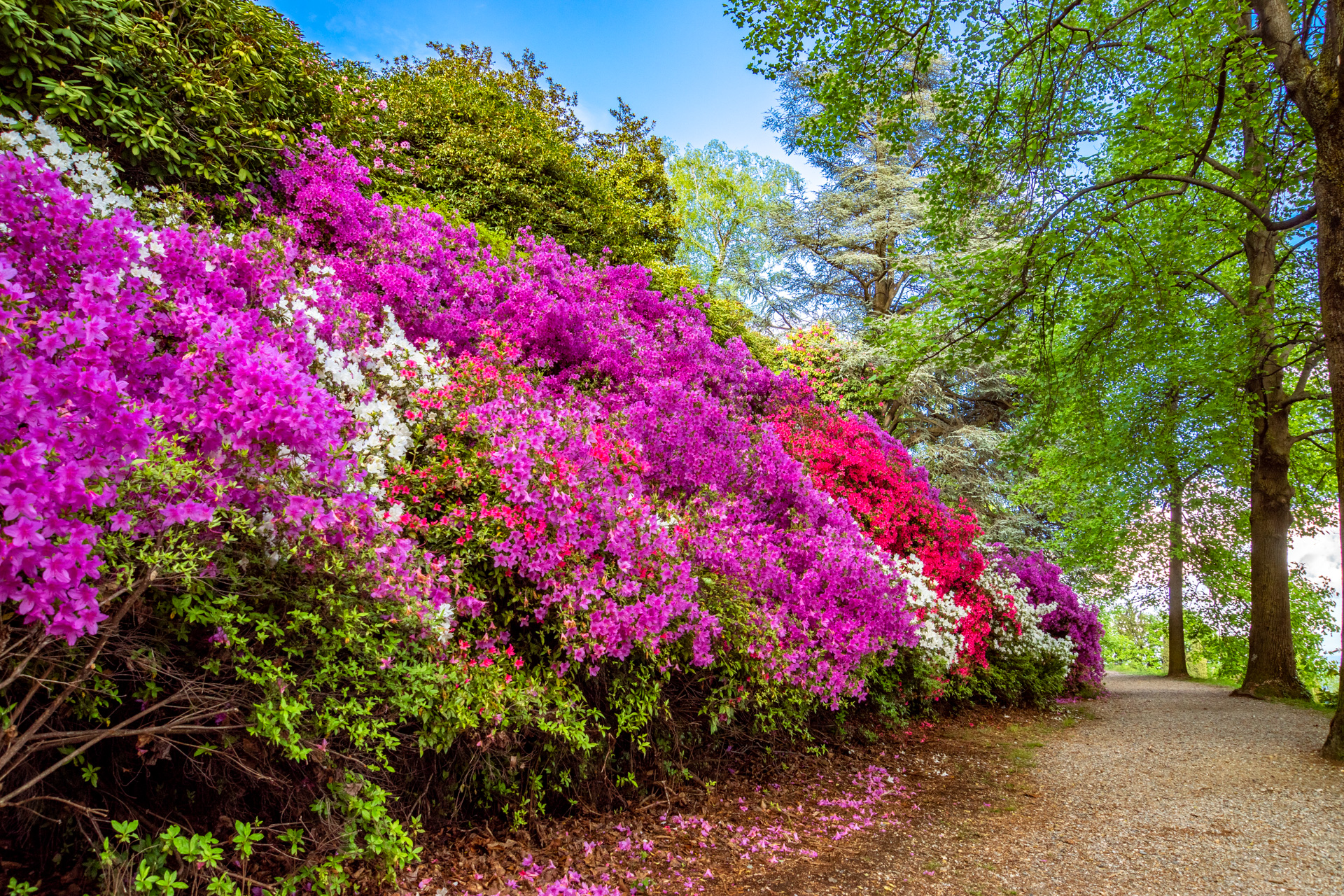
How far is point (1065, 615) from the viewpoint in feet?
35.4

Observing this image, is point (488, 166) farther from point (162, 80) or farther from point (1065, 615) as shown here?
point (1065, 615)

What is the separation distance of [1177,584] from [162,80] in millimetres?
17952

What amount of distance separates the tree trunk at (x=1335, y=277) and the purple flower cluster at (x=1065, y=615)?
466 centimetres

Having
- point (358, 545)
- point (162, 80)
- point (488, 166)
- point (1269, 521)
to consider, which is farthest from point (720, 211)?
point (358, 545)

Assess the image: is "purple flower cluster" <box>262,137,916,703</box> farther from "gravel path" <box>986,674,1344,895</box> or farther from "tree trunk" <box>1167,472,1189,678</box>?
"tree trunk" <box>1167,472,1189,678</box>

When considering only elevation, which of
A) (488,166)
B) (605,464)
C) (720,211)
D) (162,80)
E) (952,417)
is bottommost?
(605,464)

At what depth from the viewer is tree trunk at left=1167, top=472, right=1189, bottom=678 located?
13.1 m

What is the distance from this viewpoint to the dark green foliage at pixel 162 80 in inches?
141

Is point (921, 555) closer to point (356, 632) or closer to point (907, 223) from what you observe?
point (356, 632)

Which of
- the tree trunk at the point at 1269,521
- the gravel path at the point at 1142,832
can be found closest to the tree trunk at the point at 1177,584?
the tree trunk at the point at 1269,521

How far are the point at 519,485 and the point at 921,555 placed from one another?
5.43m

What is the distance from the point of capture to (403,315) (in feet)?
17.2

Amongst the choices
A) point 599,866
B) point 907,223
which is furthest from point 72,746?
point 907,223

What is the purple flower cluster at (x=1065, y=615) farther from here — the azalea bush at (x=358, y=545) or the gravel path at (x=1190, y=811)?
the azalea bush at (x=358, y=545)
